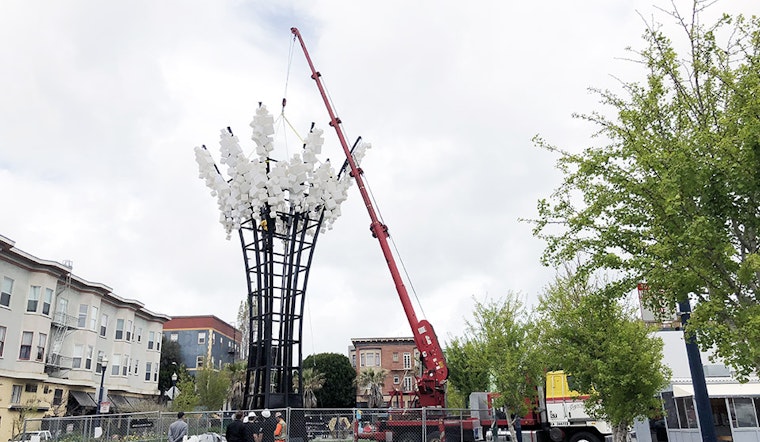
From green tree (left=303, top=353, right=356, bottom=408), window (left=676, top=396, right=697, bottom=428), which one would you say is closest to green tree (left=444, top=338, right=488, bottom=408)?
green tree (left=303, top=353, right=356, bottom=408)

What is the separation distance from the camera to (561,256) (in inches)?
441

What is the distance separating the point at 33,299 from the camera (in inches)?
1284

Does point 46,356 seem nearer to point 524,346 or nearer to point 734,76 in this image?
point 524,346

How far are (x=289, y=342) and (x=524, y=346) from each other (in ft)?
33.1

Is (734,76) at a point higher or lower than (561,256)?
higher

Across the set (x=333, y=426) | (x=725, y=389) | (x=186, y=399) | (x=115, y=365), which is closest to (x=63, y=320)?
(x=115, y=365)

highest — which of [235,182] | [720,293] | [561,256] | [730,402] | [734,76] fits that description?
[235,182]

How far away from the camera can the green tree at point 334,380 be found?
63.3 meters

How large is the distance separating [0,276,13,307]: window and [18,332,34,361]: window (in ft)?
7.11

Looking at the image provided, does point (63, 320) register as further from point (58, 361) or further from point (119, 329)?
point (119, 329)

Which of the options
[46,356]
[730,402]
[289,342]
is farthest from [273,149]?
[46,356]

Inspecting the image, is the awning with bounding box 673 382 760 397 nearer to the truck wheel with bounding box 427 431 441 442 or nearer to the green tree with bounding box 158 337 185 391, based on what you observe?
the truck wheel with bounding box 427 431 441 442

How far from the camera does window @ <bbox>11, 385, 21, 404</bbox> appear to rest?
30572 millimetres

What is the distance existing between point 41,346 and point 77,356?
4.53m
